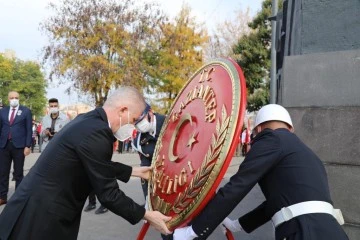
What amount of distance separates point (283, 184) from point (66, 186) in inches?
49.8

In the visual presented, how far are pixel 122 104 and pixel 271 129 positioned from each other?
0.94 metres

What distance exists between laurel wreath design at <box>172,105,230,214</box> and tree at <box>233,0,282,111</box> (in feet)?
71.0

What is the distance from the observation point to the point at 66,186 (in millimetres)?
2412

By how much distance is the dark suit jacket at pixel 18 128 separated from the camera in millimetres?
7219

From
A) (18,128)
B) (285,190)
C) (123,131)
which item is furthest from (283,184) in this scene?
(18,128)

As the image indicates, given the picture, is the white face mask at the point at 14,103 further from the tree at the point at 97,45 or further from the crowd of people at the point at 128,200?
the tree at the point at 97,45

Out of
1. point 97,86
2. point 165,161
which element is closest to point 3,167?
point 165,161

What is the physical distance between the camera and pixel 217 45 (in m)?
32.0

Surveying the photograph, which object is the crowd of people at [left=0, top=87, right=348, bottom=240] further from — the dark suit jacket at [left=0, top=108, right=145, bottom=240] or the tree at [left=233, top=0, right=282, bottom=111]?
the tree at [left=233, top=0, right=282, bottom=111]

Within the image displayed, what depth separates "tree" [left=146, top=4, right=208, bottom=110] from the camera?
1078 inches

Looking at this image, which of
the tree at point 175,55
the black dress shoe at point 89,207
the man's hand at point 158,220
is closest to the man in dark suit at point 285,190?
the man's hand at point 158,220

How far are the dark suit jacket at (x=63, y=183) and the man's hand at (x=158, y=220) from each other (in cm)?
22

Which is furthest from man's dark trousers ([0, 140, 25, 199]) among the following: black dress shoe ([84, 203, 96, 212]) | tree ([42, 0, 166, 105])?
tree ([42, 0, 166, 105])

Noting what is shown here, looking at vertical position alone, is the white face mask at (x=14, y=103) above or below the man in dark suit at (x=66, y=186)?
below
